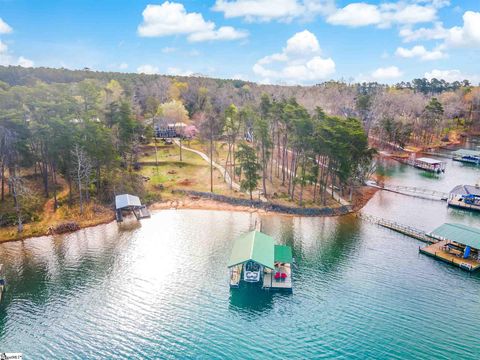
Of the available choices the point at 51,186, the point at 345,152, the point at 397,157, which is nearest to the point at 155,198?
the point at 51,186

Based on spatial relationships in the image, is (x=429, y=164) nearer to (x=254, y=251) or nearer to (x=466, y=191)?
(x=466, y=191)

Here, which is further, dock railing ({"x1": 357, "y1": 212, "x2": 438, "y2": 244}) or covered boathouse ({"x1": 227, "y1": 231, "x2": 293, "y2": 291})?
dock railing ({"x1": 357, "y1": 212, "x2": 438, "y2": 244})

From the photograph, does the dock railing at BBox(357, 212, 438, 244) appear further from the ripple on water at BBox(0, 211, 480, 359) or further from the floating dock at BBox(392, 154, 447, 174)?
the floating dock at BBox(392, 154, 447, 174)

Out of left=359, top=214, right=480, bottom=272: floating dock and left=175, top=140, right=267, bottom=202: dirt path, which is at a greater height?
left=175, top=140, right=267, bottom=202: dirt path

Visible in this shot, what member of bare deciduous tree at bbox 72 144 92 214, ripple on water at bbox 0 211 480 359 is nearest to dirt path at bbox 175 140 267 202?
ripple on water at bbox 0 211 480 359

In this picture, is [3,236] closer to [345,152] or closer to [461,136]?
[345,152]

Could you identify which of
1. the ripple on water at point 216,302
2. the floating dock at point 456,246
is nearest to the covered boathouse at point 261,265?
the ripple on water at point 216,302
